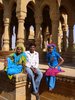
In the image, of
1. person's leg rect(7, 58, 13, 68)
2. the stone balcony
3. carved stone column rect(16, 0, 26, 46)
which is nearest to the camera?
the stone balcony

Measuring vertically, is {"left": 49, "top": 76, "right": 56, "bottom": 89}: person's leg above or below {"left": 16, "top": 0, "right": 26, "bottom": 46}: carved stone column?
below

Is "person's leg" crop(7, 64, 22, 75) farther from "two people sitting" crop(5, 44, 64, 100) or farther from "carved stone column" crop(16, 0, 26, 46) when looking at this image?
"carved stone column" crop(16, 0, 26, 46)

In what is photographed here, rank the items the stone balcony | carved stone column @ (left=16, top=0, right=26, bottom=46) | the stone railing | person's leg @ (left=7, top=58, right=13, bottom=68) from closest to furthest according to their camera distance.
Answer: the stone balcony
the stone railing
person's leg @ (left=7, top=58, right=13, bottom=68)
carved stone column @ (left=16, top=0, right=26, bottom=46)

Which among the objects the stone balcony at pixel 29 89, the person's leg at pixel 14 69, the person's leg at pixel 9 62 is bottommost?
the stone balcony at pixel 29 89

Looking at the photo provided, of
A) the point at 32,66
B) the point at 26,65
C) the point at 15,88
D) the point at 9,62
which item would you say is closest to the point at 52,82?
the point at 32,66

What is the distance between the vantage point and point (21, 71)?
5805 millimetres

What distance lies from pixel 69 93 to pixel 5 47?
9.59m

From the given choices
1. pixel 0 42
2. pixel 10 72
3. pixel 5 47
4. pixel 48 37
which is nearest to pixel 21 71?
pixel 10 72

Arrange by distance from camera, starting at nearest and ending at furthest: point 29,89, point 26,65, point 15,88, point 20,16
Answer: point 15,88 → point 26,65 → point 29,89 → point 20,16

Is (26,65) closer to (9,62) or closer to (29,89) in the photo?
(9,62)

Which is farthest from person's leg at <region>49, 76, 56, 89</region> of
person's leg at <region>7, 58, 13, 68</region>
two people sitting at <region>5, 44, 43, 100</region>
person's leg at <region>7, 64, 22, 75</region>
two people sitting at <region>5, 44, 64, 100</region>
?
person's leg at <region>7, 58, 13, 68</region>

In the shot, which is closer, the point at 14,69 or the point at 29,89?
the point at 14,69

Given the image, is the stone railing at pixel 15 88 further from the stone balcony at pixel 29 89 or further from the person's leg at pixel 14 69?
the person's leg at pixel 14 69

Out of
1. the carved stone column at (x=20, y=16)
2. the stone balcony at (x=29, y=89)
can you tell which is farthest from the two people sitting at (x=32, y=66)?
the carved stone column at (x=20, y=16)
